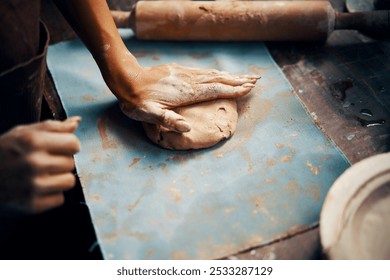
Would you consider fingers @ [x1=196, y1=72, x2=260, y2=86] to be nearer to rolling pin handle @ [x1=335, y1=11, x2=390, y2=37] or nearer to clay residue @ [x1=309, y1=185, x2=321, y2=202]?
clay residue @ [x1=309, y1=185, x2=321, y2=202]

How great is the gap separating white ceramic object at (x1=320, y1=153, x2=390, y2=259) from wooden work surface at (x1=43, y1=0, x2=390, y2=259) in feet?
0.71

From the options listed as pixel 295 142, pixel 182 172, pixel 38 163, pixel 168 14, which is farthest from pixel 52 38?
pixel 295 142

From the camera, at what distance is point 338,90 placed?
6.70ft

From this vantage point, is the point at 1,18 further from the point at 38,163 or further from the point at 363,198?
the point at 363,198

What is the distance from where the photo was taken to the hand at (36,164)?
117 centimetres

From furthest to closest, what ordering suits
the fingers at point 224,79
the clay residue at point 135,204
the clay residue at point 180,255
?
the fingers at point 224,79 < the clay residue at point 135,204 < the clay residue at point 180,255

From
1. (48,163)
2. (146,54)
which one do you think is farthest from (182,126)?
(146,54)

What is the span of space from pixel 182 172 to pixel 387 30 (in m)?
1.42

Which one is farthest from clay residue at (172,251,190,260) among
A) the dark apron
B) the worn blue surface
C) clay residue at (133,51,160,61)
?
clay residue at (133,51,160,61)

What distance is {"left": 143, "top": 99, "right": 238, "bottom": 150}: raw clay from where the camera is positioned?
1.73 meters

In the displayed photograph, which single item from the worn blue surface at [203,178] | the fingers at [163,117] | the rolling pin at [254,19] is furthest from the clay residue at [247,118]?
the rolling pin at [254,19]

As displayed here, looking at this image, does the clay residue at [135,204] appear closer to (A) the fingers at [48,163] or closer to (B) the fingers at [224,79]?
(A) the fingers at [48,163]

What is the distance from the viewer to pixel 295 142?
1832 millimetres

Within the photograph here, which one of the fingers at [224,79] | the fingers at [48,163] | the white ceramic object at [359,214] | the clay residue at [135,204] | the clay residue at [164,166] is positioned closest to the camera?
the fingers at [48,163]
